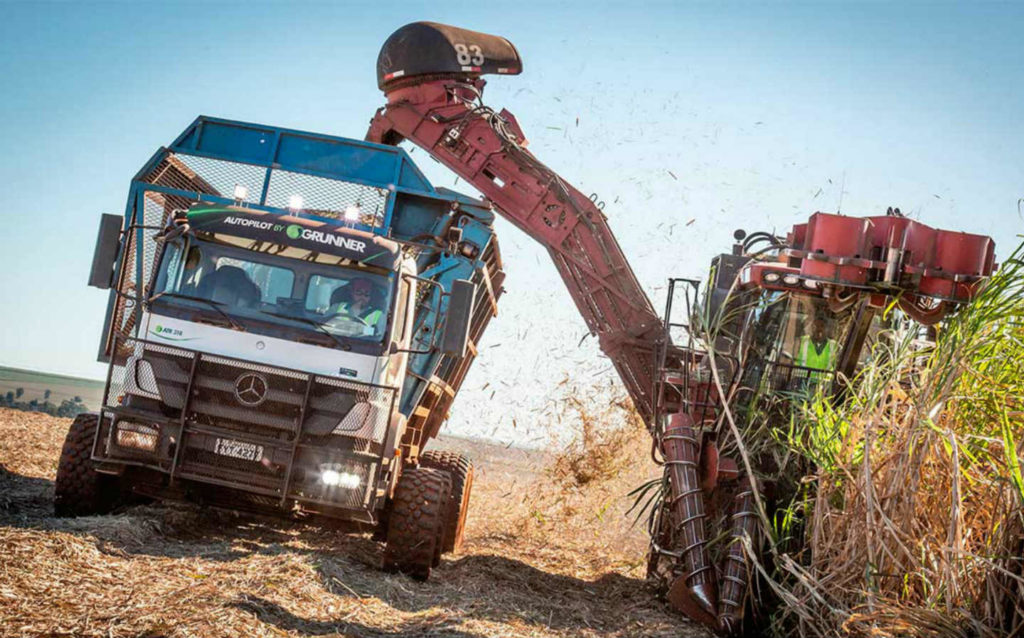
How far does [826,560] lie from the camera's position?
6504 mm

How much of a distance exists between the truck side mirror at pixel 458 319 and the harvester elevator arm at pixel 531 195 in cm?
358

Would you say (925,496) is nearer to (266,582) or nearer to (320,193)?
(266,582)

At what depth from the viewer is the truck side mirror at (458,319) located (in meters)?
8.60

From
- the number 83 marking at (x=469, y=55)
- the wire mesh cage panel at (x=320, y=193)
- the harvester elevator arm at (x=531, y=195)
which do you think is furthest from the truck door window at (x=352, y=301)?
the number 83 marking at (x=469, y=55)

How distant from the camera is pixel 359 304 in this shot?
8.84 metres

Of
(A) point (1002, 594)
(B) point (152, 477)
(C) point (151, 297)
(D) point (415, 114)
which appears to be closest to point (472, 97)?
(D) point (415, 114)

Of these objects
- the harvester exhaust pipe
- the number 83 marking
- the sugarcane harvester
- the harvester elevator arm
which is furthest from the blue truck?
the number 83 marking

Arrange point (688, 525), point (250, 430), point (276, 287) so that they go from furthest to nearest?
point (276, 287), point (250, 430), point (688, 525)

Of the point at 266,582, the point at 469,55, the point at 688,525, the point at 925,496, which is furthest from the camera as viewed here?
the point at 469,55

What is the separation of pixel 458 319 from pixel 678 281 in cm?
180

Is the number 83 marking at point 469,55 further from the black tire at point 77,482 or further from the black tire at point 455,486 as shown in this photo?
the black tire at point 77,482

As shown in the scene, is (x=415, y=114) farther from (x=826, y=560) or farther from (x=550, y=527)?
(x=826, y=560)

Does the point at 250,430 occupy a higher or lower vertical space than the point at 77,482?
higher

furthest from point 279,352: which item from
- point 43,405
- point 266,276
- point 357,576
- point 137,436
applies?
point 43,405
